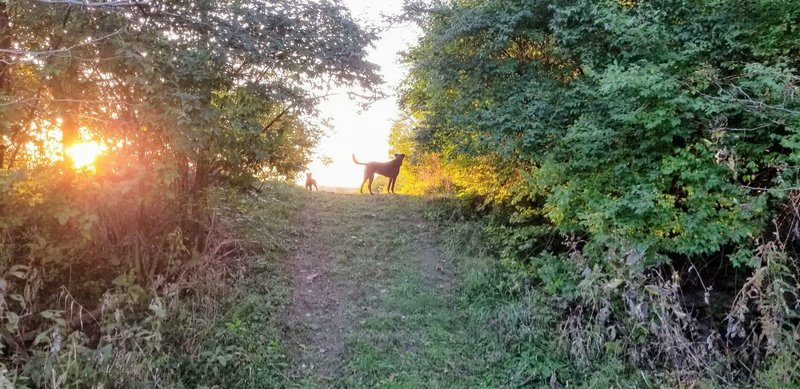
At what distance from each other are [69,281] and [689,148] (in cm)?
661

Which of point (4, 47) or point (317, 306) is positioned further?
point (317, 306)

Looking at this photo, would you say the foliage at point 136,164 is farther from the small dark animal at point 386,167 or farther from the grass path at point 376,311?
the small dark animal at point 386,167

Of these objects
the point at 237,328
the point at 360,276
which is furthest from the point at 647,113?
the point at 237,328

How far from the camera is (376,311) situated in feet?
17.8

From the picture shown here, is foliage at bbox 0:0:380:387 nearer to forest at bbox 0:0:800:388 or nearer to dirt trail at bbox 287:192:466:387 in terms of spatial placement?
forest at bbox 0:0:800:388

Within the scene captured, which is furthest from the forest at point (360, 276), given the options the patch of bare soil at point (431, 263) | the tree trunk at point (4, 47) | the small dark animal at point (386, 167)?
the small dark animal at point (386, 167)

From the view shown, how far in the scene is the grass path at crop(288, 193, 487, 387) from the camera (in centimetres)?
443

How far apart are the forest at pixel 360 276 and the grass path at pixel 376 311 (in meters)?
0.04

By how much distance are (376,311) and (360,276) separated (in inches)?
36.8

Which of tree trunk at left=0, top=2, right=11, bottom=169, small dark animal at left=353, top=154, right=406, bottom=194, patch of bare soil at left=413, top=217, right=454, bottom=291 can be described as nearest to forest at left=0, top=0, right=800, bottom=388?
tree trunk at left=0, top=2, right=11, bottom=169

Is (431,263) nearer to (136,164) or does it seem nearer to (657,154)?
(657,154)

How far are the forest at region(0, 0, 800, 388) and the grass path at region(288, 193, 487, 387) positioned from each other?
0.04 metres

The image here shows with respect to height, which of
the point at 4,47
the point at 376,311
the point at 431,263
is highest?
the point at 4,47

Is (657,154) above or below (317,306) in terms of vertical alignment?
above
